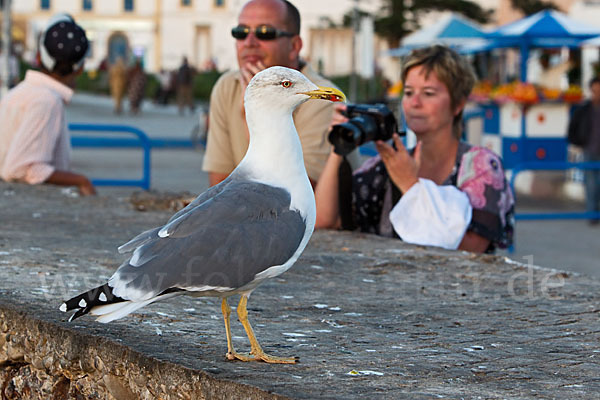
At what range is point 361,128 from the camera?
4652mm

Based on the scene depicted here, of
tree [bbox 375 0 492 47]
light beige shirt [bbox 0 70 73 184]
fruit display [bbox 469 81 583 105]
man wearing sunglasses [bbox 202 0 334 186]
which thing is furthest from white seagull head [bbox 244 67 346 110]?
tree [bbox 375 0 492 47]

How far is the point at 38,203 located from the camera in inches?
255

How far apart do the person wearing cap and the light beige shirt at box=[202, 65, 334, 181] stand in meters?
1.26

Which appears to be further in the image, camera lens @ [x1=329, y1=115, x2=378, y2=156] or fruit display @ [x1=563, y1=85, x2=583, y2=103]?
fruit display @ [x1=563, y1=85, x2=583, y2=103]

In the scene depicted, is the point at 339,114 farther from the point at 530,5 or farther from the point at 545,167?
the point at 530,5

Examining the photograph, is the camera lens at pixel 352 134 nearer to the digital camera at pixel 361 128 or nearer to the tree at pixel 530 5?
the digital camera at pixel 361 128

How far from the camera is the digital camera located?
4.65 meters

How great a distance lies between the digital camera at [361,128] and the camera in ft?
15.3

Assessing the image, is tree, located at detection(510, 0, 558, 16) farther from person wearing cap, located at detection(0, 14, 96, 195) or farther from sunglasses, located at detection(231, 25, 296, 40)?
sunglasses, located at detection(231, 25, 296, 40)

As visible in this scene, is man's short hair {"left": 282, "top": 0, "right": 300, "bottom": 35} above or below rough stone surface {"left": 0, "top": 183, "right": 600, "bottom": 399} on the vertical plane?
above

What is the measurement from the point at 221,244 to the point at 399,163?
2229mm

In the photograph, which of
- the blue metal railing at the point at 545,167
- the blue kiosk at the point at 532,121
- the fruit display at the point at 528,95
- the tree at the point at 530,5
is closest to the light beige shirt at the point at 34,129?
the blue metal railing at the point at 545,167

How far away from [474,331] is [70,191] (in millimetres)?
4032

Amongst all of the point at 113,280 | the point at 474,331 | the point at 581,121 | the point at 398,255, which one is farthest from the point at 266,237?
the point at 581,121
